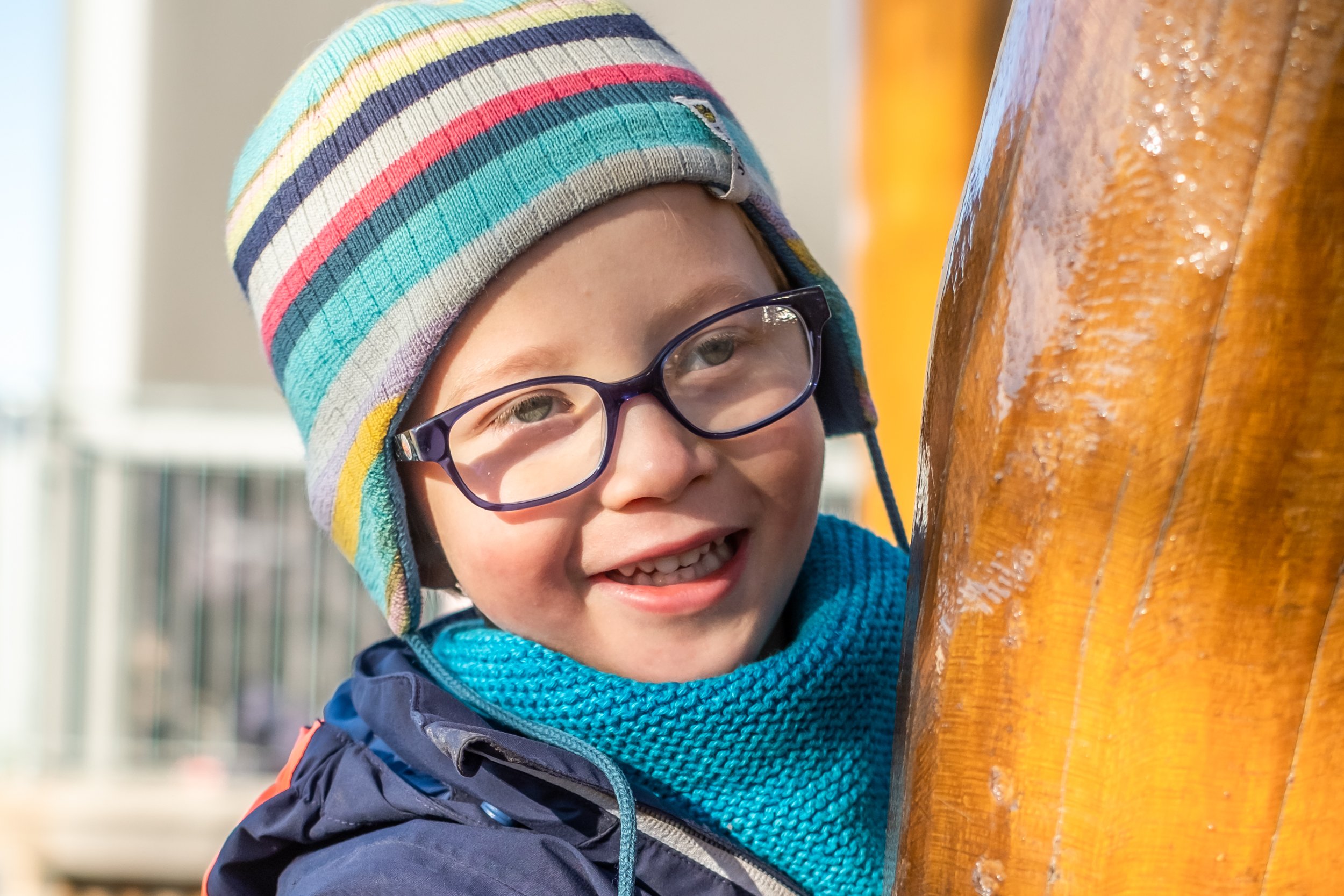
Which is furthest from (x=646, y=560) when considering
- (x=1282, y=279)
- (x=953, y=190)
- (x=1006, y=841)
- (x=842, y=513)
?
(x=842, y=513)

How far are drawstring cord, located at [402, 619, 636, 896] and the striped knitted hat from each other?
6cm

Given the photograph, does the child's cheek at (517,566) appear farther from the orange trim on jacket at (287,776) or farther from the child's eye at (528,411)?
the orange trim on jacket at (287,776)

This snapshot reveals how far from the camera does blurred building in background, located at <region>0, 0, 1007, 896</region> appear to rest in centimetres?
501

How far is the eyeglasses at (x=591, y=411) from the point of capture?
1190mm

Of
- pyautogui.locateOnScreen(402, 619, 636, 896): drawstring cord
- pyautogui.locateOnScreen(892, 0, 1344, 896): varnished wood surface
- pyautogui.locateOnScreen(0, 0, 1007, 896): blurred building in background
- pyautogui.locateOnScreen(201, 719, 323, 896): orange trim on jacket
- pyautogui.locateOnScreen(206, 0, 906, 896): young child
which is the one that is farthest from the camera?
pyautogui.locateOnScreen(0, 0, 1007, 896): blurred building in background

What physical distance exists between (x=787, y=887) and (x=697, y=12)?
724cm

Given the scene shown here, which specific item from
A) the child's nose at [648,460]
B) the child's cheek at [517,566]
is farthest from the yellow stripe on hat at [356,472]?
the child's nose at [648,460]

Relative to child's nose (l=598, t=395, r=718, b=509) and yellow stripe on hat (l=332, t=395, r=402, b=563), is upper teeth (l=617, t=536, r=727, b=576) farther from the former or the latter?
yellow stripe on hat (l=332, t=395, r=402, b=563)

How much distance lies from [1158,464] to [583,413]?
0.74m

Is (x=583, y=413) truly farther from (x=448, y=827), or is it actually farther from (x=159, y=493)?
(x=159, y=493)

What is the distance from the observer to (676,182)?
129 cm

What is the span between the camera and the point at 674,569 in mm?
1226

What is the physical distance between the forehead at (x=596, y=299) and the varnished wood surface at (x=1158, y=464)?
25.0 inches

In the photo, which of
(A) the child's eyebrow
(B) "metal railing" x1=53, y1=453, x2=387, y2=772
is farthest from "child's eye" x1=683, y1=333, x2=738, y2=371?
(B) "metal railing" x1=53, y1=453, x2=387, y2=772
